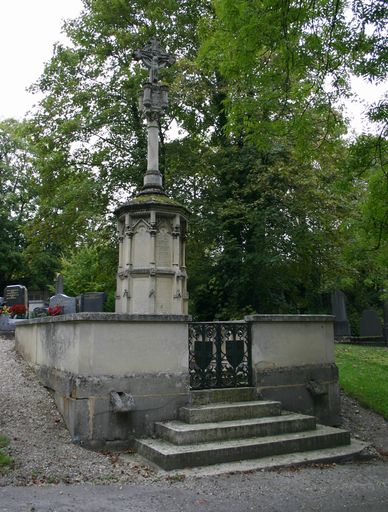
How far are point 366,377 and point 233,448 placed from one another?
257 inches

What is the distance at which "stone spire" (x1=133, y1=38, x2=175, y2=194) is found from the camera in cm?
1107

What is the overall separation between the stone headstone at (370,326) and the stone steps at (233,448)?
52.3ft

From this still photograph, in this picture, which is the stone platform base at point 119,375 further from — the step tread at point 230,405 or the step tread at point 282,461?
the step tread at point 282,461

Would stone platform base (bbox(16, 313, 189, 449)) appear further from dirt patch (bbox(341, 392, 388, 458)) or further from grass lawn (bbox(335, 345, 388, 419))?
grass lawn (bbox(335, 345, 388, 419))

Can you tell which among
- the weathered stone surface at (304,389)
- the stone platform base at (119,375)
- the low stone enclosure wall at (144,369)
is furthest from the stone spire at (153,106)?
the weathered stone surface at (304,389)

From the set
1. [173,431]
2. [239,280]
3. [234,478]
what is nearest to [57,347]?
[173,431]

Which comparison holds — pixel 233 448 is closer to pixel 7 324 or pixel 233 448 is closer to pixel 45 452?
pixel 45 452

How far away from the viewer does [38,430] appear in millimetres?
6625

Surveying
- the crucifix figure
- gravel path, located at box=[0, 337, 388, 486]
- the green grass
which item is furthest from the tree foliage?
the green grass

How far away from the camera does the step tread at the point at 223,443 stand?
5845mm

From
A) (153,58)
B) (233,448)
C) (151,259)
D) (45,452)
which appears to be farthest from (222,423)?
(153,58)

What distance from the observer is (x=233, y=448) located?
5.97 meters

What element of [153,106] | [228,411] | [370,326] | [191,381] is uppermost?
[153,106]

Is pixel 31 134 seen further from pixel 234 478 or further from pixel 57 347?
pixel 234 478
